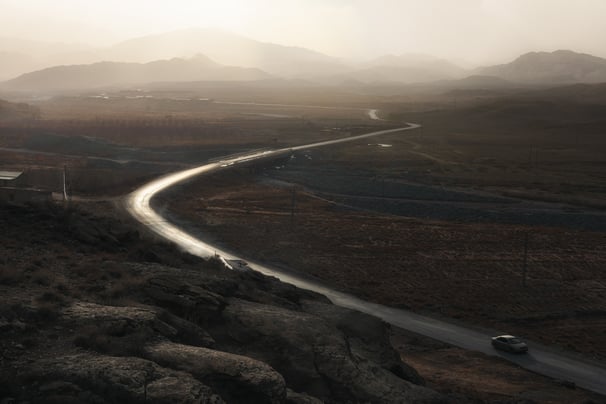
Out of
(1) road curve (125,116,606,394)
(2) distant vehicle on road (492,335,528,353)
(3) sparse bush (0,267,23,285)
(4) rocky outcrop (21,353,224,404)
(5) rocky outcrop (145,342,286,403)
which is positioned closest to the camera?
(4) rocky outcrop (21,353,224,404)

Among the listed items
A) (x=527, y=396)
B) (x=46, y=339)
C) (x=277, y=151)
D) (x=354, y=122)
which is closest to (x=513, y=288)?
(x=527, y=396)

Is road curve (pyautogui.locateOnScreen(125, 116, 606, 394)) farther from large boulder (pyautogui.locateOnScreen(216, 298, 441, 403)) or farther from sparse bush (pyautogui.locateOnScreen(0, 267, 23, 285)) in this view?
sparse bush (pyautogui.locateOnScreen(0, 267, 23, 285))

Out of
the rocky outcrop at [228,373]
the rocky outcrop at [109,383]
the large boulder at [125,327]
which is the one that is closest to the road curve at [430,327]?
the rocky outcrop at [228,373]

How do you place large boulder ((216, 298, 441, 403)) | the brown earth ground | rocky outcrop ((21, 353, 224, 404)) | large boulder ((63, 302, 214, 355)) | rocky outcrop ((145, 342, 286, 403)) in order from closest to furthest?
1. rocky outcrop ((21, 353, 224, 404))
2. rocky outcrop ((145, 342, 286, 403))
3. large boulder ((63, 302, 214, 355))
4. large boulder ((216, 298, 441, 403))
5. the brown earth ground

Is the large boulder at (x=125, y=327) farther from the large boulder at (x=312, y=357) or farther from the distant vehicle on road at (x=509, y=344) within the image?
the distant vehicle on road at (x=509, y=344)

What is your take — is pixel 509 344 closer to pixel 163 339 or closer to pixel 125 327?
pixel 163 339

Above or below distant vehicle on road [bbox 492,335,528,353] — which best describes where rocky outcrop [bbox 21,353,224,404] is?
above

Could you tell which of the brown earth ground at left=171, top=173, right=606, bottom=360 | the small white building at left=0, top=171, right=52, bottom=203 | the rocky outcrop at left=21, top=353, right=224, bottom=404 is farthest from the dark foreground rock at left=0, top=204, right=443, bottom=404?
the brown earth ground at left=171, top=173, right=606, bottom=360

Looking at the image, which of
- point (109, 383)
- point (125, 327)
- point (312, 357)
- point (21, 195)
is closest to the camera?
point (109, 383)

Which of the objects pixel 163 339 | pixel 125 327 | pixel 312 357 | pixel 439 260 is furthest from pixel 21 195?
pixel 439 260
